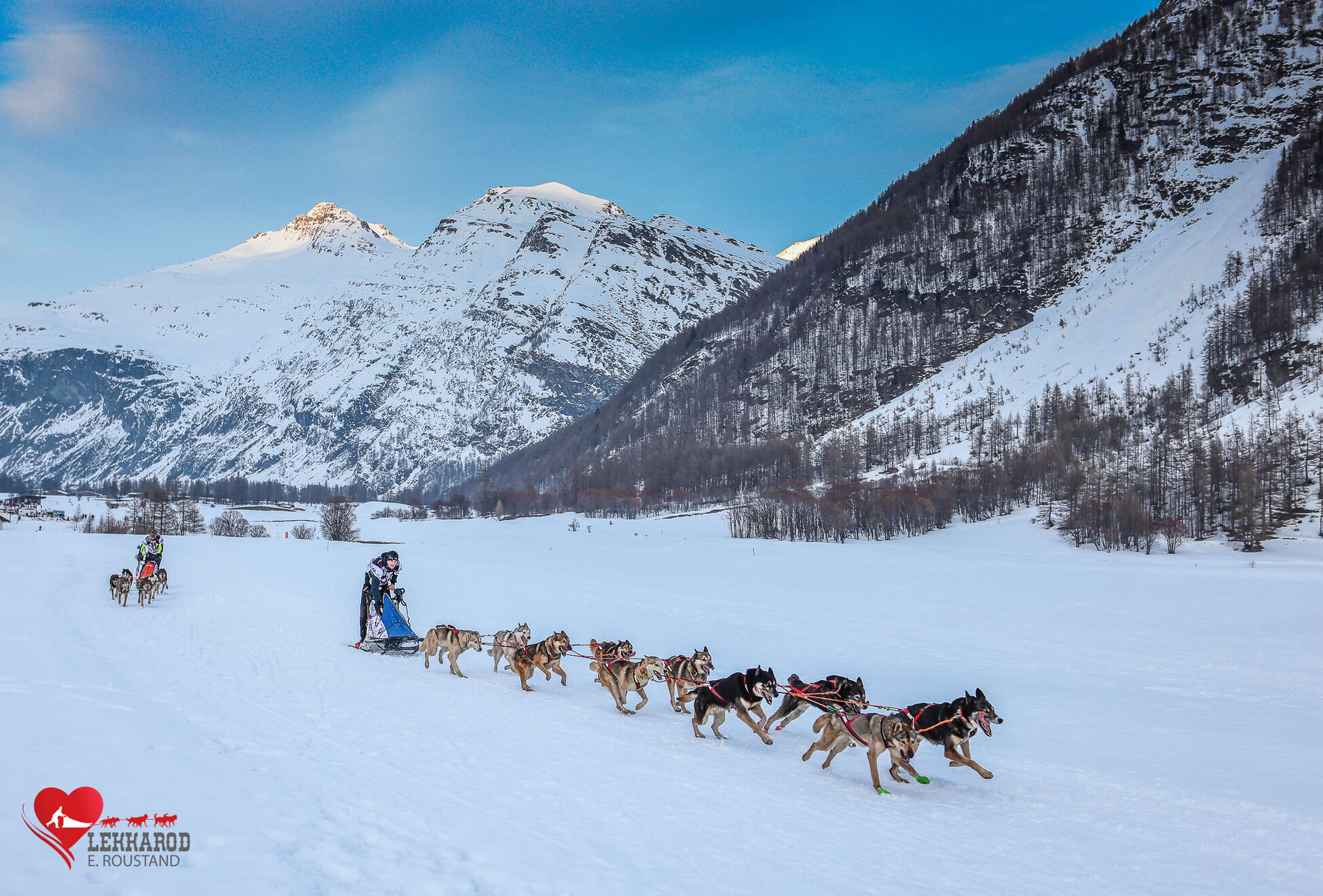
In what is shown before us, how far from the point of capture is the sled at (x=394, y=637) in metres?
15.0

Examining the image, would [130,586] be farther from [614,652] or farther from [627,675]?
[627,675]

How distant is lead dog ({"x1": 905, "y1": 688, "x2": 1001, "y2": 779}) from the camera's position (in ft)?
23.6

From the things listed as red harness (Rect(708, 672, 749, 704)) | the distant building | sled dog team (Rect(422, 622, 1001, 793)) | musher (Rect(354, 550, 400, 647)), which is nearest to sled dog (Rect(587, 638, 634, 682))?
sled dog team (Rect(422, 622, 1001, 793))

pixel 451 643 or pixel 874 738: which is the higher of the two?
pixel 874 738

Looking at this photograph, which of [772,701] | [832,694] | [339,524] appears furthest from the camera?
[339,524]

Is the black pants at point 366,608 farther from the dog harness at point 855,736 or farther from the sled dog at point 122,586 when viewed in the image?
the dog harness at point 855,736

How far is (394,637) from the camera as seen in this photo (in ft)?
50.0

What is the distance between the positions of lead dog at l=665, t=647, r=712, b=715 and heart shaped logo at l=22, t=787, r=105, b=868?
689 centimetres

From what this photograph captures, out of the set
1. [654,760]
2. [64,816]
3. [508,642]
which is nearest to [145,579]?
[508,642]

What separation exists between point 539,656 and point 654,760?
186 inches

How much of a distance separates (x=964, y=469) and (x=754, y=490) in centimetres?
3728

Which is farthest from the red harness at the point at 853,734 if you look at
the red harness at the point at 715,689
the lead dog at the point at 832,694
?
the red harness at the point at 715,689

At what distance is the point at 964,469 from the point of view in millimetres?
71625

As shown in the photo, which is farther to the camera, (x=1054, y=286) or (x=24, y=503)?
(x=24, y=503)
